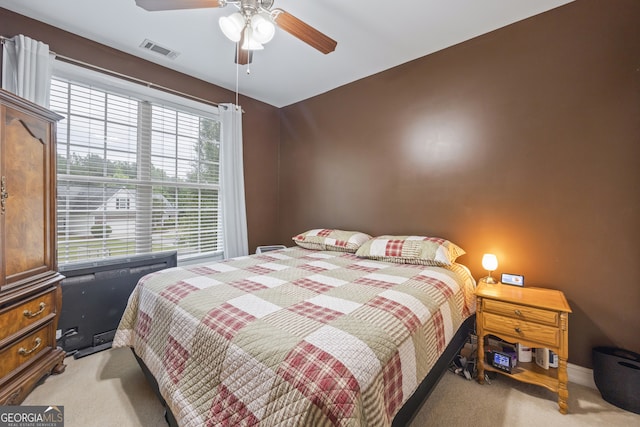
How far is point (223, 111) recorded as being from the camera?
3.17 metres

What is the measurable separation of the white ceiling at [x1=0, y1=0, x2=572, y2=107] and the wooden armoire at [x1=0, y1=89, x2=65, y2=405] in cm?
A: 93

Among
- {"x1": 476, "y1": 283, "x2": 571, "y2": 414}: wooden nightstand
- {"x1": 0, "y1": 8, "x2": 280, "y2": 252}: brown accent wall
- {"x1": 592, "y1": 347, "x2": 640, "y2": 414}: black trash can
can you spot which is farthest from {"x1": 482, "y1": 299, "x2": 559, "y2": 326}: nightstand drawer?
{"x1": 0, "y1": 8, "x2": 280, "y2": 252}: brown accent wall

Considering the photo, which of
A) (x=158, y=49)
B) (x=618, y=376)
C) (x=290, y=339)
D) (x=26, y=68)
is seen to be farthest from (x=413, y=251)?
(x=26, y=68)

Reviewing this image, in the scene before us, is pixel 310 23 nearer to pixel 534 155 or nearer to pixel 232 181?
pixel 232 181

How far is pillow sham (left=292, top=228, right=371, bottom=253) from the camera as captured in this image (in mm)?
2717

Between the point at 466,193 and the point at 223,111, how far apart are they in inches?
108

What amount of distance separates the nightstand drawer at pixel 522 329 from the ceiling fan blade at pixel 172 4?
8.46 feet

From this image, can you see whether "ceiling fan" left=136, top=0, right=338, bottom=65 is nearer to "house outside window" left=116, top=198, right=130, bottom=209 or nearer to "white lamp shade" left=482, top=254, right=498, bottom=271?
"house outside window" left=116, top=198, right=130, bottom=209

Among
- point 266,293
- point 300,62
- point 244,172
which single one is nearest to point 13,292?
point 266,293

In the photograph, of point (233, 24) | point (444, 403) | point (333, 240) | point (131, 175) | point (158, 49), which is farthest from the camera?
point (333, 240)

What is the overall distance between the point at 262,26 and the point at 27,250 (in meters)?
2.01

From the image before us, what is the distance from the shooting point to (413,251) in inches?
87.3

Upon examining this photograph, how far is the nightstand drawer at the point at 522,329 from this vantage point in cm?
162

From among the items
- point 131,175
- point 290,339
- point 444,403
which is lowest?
point 444,403
